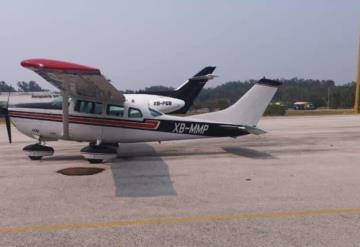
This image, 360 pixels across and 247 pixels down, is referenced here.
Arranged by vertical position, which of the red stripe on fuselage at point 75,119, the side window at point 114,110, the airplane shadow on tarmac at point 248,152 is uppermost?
the side window at point 114,110

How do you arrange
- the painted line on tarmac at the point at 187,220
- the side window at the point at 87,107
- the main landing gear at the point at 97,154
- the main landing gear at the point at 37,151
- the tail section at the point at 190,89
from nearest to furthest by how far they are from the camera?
the painted line on tarmac at the point at 187,220
the main landing gear at the point at 97,154
the main landing gear at the point at 37,151
the side window at the point at 87,107
the tail section at the point at 190,89

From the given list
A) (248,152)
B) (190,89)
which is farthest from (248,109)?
(190,89)

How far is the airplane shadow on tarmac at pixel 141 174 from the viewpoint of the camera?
23.1 ft

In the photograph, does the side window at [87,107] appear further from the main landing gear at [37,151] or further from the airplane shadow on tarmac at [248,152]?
the airplane shadow on tarmac at [248,152]

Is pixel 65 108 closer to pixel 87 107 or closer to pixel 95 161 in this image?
pixel 87 107

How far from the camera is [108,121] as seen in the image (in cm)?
1078

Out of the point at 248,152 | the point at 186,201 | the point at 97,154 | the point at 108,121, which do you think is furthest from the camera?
the point at 248,152

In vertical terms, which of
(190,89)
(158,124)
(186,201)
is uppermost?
(190,89)

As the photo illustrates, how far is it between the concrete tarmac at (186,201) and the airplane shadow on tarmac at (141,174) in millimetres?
Answer: 20

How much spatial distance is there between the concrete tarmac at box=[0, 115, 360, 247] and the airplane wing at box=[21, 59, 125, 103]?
1.87m

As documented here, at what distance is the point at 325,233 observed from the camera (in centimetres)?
478

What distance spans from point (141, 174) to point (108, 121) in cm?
266

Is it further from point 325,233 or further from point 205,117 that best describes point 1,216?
point 205,117

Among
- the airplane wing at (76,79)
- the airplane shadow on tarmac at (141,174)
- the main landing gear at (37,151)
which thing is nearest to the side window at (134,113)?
the airplane wing at (76,79)
